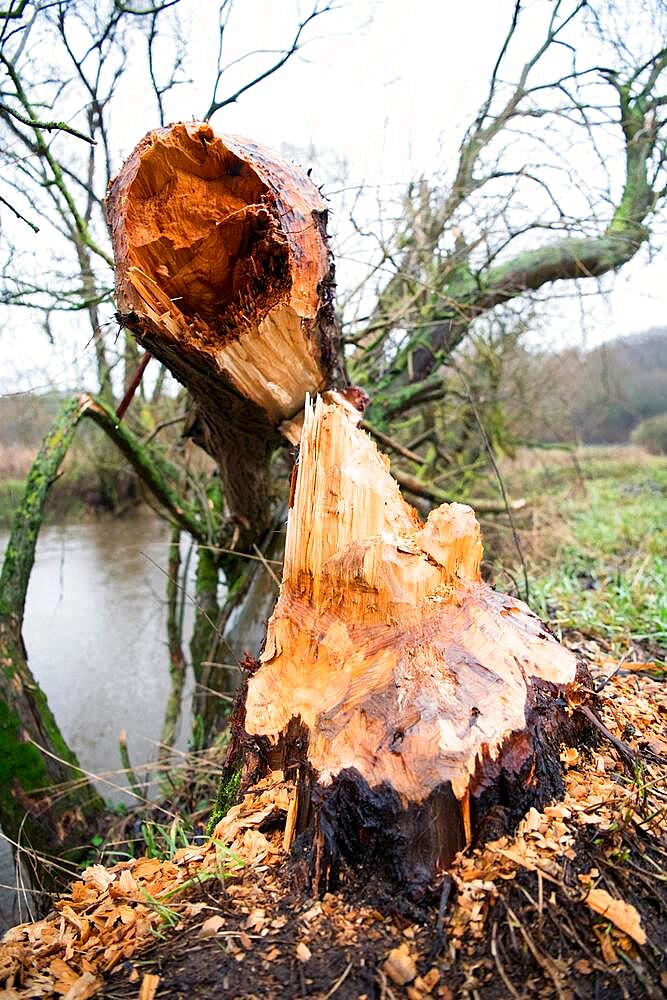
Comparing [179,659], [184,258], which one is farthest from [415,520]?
[179,659]

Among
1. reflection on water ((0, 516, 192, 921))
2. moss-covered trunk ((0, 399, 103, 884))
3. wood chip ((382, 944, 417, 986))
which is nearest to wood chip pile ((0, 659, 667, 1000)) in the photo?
wood chip ((382, 944, 417, 986))

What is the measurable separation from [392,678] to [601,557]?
3929 millimetres

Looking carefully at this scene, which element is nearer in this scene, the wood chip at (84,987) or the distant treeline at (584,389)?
the wood chip at (84,987)

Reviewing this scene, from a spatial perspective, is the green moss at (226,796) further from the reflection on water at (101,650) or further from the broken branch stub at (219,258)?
the reflection on water at (101,650)

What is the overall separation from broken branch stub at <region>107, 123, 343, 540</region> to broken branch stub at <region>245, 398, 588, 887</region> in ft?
1.10

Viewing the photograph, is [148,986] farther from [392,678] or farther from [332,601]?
[332,601]

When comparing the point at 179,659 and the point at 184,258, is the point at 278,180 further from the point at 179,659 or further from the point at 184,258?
the point at 179,659

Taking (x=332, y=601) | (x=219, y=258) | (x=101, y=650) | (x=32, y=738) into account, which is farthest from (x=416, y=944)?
(x=101, y=650)

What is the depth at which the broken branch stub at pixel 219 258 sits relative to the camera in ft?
5.29

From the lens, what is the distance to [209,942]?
1.07 metres

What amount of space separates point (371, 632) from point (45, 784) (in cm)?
199

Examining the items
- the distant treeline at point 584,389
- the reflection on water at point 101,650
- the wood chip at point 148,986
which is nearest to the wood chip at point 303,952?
the wood chip at point 148,986

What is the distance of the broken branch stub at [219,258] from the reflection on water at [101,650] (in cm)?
282

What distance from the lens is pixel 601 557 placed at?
4719mm
